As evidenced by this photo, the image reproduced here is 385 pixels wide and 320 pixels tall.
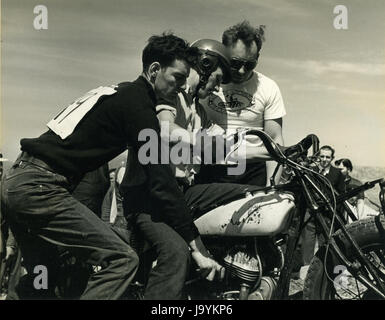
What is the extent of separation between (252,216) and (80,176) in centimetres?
105

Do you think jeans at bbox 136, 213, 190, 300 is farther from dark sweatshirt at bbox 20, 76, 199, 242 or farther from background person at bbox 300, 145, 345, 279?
background person at bbox 300, 145, 345, 279

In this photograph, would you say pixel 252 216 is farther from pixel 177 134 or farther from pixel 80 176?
pixel 80 176

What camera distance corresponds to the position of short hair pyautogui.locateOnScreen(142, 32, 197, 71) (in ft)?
11.2

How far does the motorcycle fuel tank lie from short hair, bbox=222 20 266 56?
1.38 meters

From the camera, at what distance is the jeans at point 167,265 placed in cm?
325

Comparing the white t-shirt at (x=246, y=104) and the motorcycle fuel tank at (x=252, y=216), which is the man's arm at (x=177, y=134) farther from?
the white t-shirt at (x=246, y=104)

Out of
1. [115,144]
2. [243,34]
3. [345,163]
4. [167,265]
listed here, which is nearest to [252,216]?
[167,265]

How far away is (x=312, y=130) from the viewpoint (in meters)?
4.92

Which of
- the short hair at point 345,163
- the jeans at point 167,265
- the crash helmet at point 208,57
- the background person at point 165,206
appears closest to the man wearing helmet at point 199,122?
the crash helmet at point 208,57

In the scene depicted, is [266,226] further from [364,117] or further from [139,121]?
[364,117]

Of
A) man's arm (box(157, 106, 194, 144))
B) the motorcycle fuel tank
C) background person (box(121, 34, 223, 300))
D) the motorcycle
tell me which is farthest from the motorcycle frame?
man's arm (box(157, 106, 194, 144))

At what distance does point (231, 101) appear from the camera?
13.7ft
